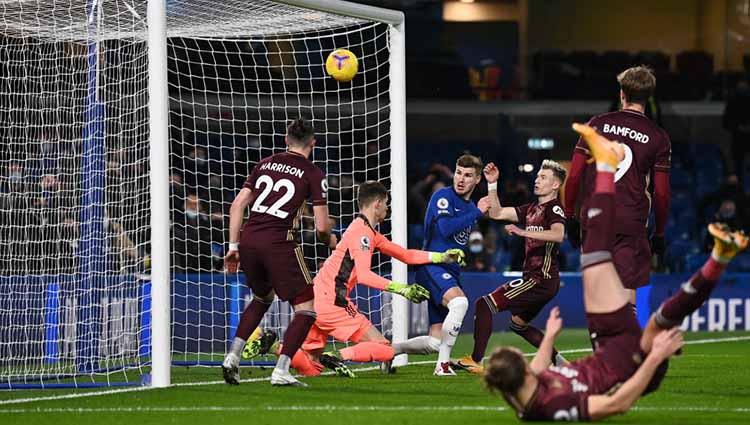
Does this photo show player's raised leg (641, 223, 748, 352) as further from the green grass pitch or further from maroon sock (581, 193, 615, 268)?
the green grass pitch

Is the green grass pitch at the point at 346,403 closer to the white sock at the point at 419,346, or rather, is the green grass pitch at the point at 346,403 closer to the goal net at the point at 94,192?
the white sock at the point at 419,346

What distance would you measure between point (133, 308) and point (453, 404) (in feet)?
15.7

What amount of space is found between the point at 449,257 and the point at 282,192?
1.36 m

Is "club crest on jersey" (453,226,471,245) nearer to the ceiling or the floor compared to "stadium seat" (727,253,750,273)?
nearer to the ceiling

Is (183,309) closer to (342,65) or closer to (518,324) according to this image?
(342,65)

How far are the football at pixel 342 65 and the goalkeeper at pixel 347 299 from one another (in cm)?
111

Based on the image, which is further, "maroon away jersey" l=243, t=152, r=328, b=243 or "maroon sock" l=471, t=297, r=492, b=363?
"maroon sock" l=471, t=297, r=492, b=363

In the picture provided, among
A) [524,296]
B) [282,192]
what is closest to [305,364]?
[282,192]

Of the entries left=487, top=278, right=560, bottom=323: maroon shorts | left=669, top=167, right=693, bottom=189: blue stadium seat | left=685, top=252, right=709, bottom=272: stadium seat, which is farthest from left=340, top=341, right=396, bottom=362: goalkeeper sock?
left=669, top=167, right=693, bottom=189: blue stadium seat

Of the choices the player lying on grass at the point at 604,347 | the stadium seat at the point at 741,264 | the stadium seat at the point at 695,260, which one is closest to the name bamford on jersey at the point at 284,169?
the player lying on grass at the point at 604,347

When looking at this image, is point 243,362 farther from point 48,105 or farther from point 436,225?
point 48,105

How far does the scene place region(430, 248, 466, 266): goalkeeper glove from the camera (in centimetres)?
952

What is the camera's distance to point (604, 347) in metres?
6.79

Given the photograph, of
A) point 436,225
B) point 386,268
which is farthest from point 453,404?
point 386,268
